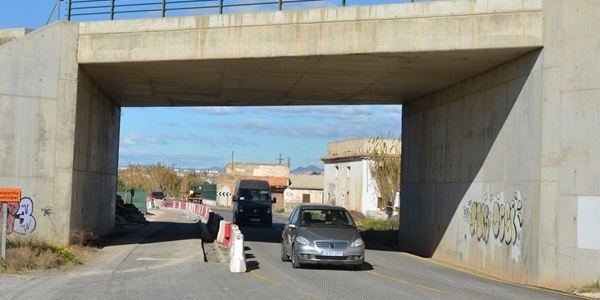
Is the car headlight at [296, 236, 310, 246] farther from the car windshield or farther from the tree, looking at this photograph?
the tree

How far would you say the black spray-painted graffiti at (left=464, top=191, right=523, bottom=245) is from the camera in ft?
57.8

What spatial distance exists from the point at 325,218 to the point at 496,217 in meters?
4.55

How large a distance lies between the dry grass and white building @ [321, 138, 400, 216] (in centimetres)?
3740

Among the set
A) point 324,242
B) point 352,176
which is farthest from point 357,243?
point 352,176

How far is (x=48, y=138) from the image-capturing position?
770 inches

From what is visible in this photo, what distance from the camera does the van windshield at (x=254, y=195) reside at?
4062 cm

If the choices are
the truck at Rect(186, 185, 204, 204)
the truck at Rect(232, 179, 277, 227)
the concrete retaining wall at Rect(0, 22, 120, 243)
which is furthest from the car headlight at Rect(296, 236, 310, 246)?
the truck at Rect(186, 185, 204, 204)

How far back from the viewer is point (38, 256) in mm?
16656

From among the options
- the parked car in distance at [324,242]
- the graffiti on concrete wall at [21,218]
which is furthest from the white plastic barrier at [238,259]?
the graffiti on concrete wall at [21,218]

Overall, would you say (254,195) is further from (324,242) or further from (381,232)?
(324,242)

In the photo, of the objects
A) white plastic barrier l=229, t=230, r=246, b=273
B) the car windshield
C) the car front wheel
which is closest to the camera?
white plastic barrier l=229, t=230, r=246, b=273

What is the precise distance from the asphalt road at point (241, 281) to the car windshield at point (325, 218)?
3.93ft

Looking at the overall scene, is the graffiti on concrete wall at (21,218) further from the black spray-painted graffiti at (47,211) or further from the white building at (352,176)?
the white building at (352,176)

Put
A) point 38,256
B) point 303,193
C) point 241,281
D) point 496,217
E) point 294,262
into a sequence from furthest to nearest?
point 303,193, point 496,217, point 294,262, point 38,256, point 241,281
